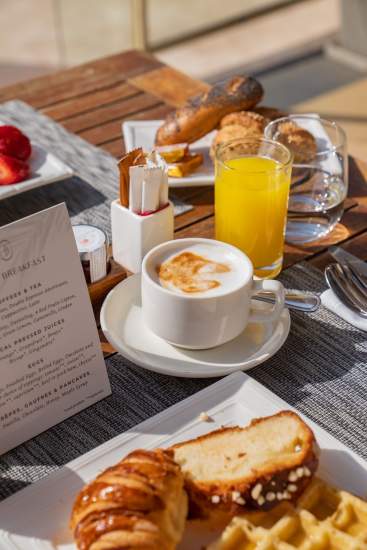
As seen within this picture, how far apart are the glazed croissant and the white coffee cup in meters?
0.27

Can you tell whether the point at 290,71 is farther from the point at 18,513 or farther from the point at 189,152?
the point at 18,513

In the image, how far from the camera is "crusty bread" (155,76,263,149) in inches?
65.2

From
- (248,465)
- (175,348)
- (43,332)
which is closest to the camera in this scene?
(248,465)

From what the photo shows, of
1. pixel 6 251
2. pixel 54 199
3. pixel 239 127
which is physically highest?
pixel 6 251

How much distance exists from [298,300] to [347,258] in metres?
0.16

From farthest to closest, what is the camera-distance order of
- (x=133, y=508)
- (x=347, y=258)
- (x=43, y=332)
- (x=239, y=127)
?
1. (x=239, y=127)
2. (x=347, y=258)
3. (x=43, y=332)
4. (x=133, y=508)

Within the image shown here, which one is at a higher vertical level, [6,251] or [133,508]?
[6,251]

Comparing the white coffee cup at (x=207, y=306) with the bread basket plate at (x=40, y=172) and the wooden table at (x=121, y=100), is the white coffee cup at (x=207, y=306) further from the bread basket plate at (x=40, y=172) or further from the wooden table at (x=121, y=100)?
the bread basket plate at (x=40, y=172)

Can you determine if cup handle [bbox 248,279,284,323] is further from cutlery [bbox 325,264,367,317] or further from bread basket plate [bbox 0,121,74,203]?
bread basket plate [bbox 0,121,74,203]

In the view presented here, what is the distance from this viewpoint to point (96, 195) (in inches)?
62.6

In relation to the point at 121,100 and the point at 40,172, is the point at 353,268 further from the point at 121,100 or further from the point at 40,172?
the point at 121,100

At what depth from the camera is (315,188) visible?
1491mm

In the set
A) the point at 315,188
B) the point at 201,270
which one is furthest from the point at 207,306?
the point at 315,188

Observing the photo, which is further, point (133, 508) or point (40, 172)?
point (40, 172)
